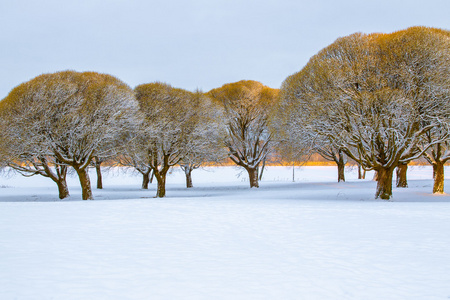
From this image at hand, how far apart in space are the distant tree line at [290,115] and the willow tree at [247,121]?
30 cm

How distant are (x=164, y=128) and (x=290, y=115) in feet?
32.3

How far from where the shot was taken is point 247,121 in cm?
3466

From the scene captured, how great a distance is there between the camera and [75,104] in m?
23.5

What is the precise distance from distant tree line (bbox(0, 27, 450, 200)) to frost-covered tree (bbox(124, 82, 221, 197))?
0.29 feet

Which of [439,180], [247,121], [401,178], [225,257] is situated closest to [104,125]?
[247,121]

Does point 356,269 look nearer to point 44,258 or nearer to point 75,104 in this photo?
point 44,258

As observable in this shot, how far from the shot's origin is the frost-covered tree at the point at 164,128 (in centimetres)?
2608

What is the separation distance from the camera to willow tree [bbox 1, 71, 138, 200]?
22.5 meters

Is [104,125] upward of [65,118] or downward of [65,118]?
downward

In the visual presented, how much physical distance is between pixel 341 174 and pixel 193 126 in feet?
72.1

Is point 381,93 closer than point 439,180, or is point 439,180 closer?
point 381,93

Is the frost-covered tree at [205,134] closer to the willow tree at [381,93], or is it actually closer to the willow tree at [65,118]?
the willow tree at [65,118]

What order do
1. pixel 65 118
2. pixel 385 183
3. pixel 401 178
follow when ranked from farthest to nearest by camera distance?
pixel 401 178
pixel 65 118
pixel 385 183

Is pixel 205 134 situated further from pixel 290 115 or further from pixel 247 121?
pixel 290 115
